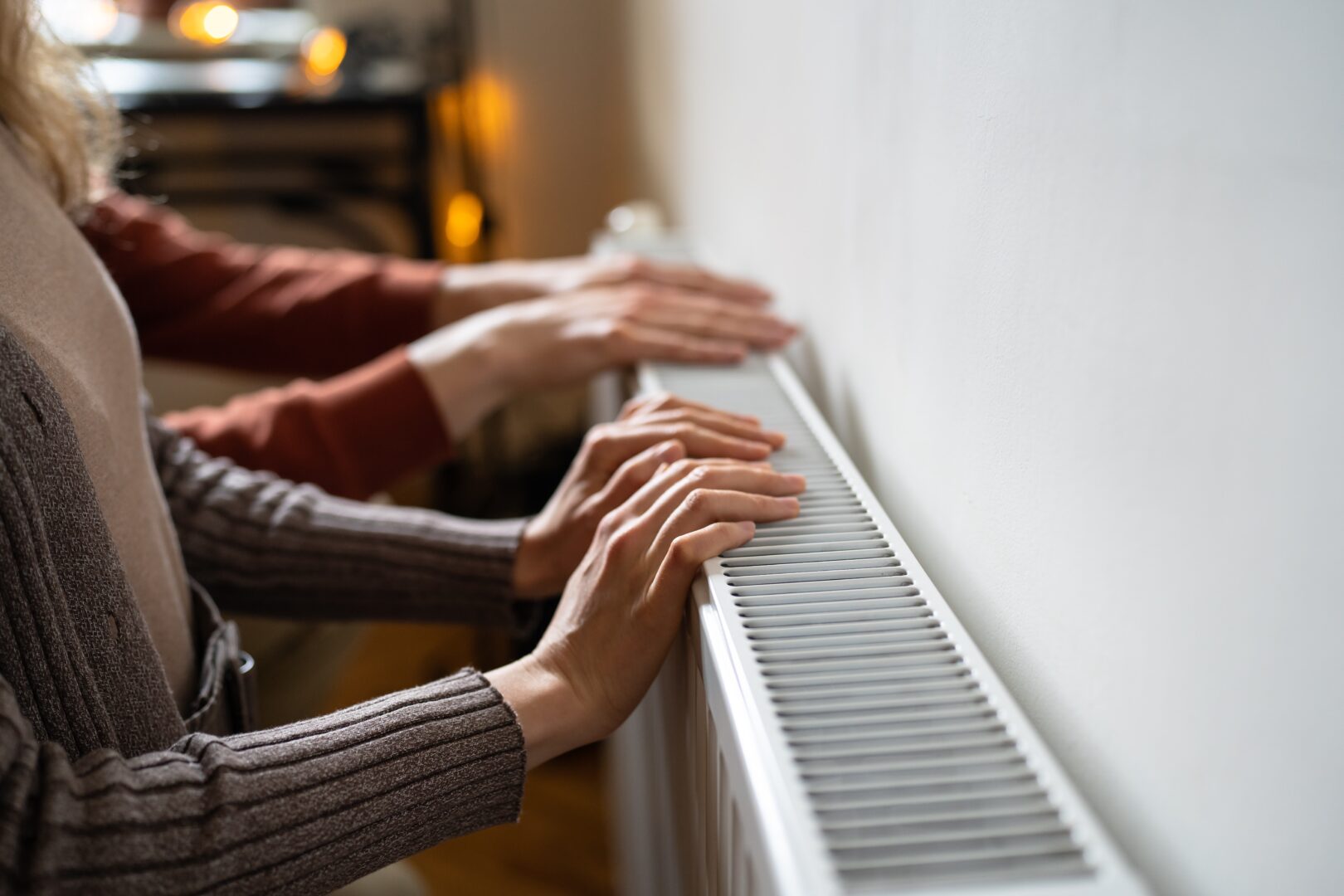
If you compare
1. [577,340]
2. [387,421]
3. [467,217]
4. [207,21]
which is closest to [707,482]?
[577,340]

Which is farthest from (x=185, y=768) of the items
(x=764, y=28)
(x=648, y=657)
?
(x=764, y=28)

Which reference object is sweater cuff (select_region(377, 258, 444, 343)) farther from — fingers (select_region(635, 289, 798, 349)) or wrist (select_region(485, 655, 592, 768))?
wrist (select_region(485, 655, 592, 768))

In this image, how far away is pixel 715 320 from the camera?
0.82 meters

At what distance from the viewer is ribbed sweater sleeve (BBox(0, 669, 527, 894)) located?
40cm

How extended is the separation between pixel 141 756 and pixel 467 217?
1594 mm

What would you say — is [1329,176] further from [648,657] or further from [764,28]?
[764,28]

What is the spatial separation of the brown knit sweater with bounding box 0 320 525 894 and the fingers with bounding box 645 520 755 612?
0.28 ft

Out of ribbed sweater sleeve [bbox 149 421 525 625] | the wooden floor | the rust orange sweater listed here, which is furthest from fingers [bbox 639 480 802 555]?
the wooden floor

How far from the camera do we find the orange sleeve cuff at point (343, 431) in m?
0.90

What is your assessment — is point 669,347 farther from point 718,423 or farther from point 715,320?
→ point 718,423

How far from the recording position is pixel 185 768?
0.44 m

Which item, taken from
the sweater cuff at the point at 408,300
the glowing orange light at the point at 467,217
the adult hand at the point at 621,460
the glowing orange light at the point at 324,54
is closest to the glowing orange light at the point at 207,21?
the glowing orange light at the point at 324,54

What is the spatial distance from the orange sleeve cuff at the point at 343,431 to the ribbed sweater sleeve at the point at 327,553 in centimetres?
12

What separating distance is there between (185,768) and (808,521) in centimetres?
28
